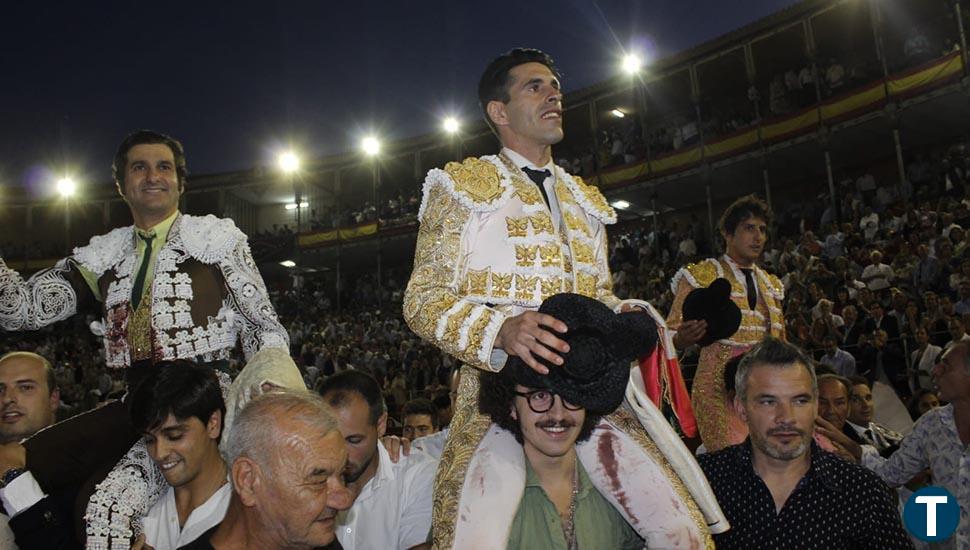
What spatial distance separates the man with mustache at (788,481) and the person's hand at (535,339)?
1.39m

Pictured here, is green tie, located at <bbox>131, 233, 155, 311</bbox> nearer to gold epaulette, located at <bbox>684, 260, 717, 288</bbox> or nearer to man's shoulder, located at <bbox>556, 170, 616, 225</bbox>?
man's shoulder, located at <bbox>556, 170, 616, 225</bbox>

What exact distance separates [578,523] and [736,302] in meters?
3.17

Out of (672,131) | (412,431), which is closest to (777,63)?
(672,131)

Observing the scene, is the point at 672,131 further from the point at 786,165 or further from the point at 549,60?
the point at 549,60

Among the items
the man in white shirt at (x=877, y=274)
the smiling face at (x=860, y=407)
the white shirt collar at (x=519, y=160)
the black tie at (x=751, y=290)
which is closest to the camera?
the white shirt collar at (x=519, y=160)

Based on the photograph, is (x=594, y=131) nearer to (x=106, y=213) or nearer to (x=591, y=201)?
(x=106, y=213)

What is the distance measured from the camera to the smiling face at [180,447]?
9.87 ft

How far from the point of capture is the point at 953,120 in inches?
759

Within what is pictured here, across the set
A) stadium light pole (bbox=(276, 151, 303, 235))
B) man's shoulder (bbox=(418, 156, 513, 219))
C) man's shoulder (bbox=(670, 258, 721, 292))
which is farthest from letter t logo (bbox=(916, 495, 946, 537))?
stadium light pole (bbox=(276, 151, 303, 235))

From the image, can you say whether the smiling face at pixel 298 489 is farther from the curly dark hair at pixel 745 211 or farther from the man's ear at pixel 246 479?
the curly dark hair at pixel 745 211

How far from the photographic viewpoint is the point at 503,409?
2592 millimetres

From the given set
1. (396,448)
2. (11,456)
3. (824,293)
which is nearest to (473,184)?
(396,448)

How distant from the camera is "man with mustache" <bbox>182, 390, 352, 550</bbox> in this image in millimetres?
2223

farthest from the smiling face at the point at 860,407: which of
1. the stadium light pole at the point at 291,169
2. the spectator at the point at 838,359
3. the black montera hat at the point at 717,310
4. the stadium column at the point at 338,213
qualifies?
the stadium light pole at the point at 291,169
